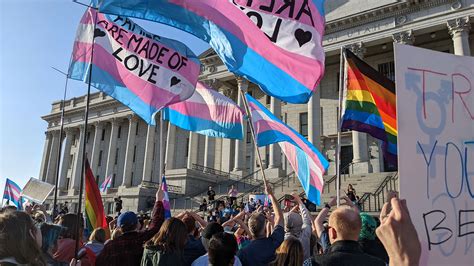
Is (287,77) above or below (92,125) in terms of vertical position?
below

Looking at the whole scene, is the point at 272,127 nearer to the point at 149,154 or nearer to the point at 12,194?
the point at 12,194

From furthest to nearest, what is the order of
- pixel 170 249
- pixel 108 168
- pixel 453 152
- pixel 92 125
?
pixel 92 125 → pixel 108 168 → pixel 170 249 → pixel 453 152

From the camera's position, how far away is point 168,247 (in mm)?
3641

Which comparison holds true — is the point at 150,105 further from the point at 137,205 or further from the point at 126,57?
the point at 137,205

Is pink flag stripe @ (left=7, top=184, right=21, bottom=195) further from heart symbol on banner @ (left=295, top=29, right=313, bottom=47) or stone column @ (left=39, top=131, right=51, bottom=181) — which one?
stone column @ (left=39, top=131, right=51, bottom=181)

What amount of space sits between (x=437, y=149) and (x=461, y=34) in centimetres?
2505

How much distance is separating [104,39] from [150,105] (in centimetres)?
183

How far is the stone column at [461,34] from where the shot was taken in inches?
934

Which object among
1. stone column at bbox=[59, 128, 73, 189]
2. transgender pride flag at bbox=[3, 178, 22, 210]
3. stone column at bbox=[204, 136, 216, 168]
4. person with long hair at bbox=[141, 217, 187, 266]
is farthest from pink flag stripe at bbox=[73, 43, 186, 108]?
stone column at bbox=[59, 128, 73, 189]

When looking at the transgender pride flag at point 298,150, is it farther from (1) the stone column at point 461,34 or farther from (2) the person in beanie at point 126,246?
(1) the stone column at point 461,34

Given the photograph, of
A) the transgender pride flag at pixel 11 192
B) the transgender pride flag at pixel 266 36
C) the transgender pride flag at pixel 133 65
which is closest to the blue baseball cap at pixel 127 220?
the transgender pride flag at pixel 266 36

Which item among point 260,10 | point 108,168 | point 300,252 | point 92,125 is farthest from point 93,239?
point 92,125

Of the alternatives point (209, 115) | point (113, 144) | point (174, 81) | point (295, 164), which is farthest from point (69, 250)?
point (113, 144)

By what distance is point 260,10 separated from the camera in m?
Answer: 6.59
